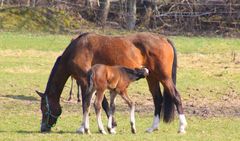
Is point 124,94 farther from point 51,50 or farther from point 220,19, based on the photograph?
point 220,19

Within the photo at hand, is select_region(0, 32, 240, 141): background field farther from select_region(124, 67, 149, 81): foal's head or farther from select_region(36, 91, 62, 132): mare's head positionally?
select_region(124, 67, 149, 81): foal's head

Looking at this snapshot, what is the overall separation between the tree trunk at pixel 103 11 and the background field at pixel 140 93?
6.60 m

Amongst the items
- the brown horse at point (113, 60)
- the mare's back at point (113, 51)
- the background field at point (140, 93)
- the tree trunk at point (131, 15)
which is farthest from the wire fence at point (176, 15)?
the mare's back at point (113, 51)

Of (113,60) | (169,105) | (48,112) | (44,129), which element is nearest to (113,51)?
(113,60)

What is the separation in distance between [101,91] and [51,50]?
16.2 m

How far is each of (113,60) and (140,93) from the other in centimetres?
638

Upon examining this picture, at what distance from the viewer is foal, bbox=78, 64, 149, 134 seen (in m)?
12.4

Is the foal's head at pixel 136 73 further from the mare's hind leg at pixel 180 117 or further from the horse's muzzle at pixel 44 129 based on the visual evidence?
the horse's muzzle at pixel 44 129

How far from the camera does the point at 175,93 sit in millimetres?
13594

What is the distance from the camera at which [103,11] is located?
4081 cm

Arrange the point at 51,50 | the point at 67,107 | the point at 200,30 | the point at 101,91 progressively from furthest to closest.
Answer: the point at 200,30 < the point at 51,50 < the point at 67,107 < the point at 101,91

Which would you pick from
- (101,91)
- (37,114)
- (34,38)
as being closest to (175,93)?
(101,91)

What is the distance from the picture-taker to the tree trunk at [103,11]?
4027 centimetres

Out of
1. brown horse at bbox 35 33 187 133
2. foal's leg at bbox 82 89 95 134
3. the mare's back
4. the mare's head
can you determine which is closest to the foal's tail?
brown horse at bbox 35 33 187 133
